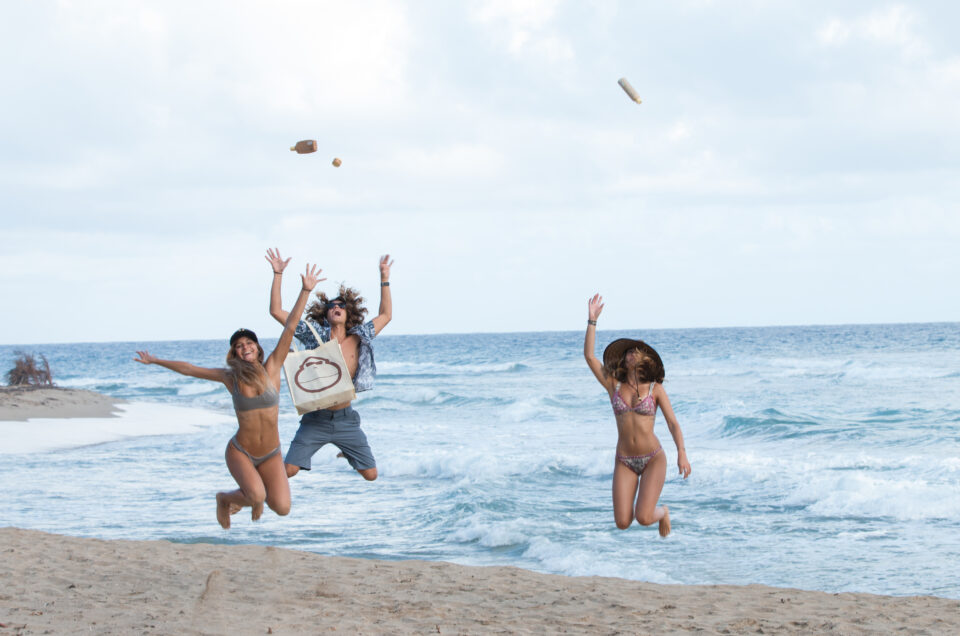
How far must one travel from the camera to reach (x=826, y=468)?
75.7 feet

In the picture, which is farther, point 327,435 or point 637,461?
point 327,435

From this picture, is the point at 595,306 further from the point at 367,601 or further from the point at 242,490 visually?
the point at 367,601

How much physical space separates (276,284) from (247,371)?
29.4 inches

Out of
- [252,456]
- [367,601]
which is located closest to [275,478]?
[252,456]

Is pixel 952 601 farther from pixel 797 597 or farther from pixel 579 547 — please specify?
pixel 579 547

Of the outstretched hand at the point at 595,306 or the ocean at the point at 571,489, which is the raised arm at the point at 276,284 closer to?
the outstretched hand at the point at 595,306

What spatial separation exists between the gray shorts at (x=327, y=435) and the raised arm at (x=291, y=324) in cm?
83

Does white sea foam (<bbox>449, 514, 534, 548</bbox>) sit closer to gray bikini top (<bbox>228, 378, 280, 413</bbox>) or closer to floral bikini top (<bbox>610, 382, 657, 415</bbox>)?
floral bikini top (<bbox>610, 382, 657, 415</bbox>)

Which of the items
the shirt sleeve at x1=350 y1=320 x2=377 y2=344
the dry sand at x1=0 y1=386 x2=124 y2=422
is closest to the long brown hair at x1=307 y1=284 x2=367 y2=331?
the shirt sleeve at x1=350 y1=320 x2=377 y2=344

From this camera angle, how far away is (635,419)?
8.10 metres

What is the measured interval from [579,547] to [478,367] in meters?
58.6

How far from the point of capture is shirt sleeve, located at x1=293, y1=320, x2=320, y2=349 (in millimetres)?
7898

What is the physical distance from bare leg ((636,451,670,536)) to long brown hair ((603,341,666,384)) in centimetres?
65

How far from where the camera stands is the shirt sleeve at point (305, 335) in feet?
25.9
